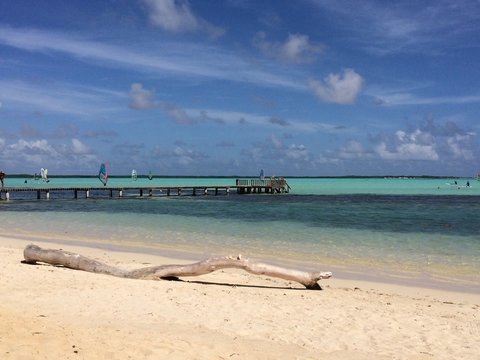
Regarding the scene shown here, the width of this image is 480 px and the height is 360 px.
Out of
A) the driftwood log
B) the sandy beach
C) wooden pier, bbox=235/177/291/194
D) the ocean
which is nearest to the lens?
the sandy beach

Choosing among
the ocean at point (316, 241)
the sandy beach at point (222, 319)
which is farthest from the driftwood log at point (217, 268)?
the ocean at point (316, 241)

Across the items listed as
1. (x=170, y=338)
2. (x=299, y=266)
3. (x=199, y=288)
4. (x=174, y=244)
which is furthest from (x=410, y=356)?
(x=174, y=244)

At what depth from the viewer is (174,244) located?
65.2ft

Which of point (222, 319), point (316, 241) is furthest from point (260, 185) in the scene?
point (222, 319)

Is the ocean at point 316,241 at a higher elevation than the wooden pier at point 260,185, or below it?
below

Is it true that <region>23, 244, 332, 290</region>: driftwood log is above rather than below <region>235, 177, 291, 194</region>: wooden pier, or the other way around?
below

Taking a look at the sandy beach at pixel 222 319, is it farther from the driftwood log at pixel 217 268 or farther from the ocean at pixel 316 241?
the ocean at pixel 316 241

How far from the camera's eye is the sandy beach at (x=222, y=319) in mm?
5965

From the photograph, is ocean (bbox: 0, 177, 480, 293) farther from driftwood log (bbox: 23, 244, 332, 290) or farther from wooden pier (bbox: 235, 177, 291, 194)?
wooden pier (bbox: 235, 177, 291, 194)

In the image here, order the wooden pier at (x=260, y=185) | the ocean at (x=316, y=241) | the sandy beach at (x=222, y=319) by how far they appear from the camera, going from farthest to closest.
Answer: the wooden pier at (x=260, y=185), the ocean at (x=316, y=241), the sandy beach at (x=222, y=319)

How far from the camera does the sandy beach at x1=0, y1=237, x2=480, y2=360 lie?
596cm

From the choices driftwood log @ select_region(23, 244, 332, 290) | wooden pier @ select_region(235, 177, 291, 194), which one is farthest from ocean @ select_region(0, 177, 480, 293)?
wooden pier @ select_region(235, 177, 291, 194)

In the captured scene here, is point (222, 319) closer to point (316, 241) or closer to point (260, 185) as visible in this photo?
point (316, 241)

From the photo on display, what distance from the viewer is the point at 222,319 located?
7.74m
